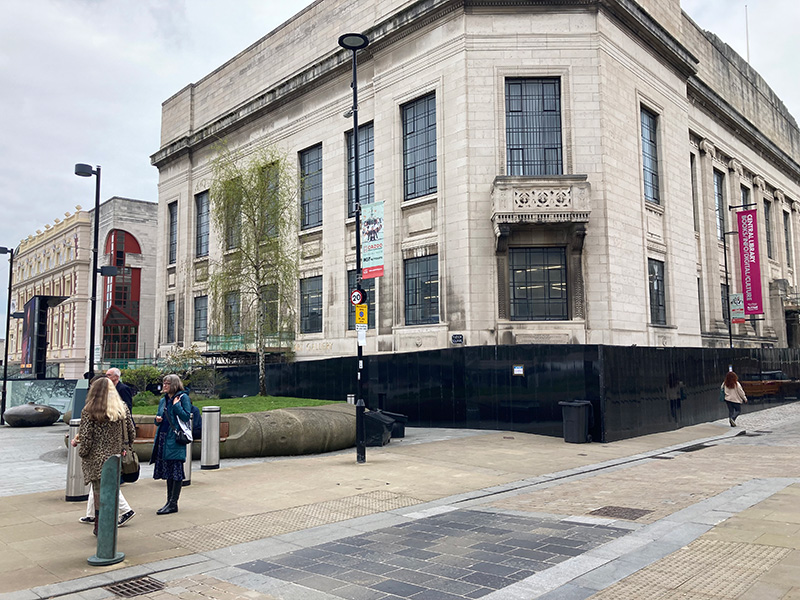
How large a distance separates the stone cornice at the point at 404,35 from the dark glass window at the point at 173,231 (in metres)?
6.04

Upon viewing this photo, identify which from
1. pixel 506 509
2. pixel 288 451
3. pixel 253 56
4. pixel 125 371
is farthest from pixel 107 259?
pixel 506 509

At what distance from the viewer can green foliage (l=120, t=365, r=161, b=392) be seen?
2467 centimetres

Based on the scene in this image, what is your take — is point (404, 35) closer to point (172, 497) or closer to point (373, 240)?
point (373, 240)

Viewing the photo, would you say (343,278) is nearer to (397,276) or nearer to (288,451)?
(397,276)

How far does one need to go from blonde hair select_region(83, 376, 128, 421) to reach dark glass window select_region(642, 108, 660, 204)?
2348cm

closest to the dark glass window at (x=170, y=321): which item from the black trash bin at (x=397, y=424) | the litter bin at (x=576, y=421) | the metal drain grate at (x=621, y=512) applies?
the black trash bin at (x=397, y=424)

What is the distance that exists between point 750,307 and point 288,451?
101 ft

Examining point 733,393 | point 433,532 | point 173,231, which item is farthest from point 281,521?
point 173,231

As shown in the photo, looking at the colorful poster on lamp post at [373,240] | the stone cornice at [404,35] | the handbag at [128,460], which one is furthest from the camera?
the stone cornice at [404,35]

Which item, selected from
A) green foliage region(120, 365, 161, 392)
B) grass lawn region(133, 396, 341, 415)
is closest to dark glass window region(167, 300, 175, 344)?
green foliage region(120, 365, 161, 392)

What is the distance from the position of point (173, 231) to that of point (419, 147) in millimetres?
21891

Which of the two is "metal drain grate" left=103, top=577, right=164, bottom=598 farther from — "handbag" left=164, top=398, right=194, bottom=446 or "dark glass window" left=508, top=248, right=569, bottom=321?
"dark glass window" left=508, top=248, right=569, bottom=321

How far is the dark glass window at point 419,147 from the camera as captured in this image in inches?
973

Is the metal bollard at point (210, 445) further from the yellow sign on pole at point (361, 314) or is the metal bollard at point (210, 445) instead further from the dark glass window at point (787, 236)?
the dark glass window at point (787, 236)
